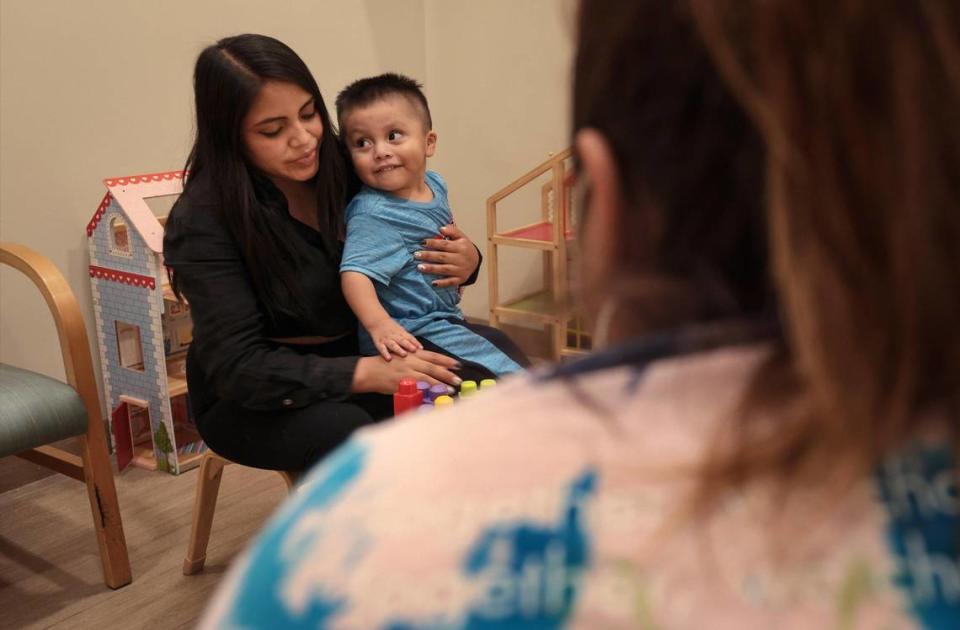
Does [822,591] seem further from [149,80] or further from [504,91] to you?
[504,91]

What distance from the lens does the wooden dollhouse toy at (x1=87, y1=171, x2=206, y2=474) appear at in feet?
7.97

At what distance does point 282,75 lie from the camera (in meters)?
1.66

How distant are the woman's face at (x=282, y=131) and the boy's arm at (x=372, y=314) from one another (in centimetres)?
21

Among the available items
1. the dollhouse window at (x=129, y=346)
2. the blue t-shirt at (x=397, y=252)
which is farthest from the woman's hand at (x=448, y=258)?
the dollhouse window at (x=129, y=346)

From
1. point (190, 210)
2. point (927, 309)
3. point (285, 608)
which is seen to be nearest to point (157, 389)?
point (190, 210)

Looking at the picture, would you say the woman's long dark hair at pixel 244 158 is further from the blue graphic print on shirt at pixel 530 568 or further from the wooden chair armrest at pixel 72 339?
the blue graphic print on shirt at pixel 530 568

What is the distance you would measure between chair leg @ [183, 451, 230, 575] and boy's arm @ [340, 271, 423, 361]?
0.40 meters

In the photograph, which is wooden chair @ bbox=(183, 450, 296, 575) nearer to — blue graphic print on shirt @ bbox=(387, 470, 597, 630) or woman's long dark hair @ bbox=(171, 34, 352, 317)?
woman's long dark hair @ bbox=(171, 34, 352, 317)

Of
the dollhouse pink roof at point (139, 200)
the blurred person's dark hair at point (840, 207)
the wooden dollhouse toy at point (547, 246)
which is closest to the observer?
the blurred person's dark hair at point (840, 207)

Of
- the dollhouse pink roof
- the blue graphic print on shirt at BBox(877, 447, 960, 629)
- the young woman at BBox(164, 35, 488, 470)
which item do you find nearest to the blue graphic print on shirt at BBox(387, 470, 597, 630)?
the blue graphic print on shirt at BBox(877, 447, 960, 629)

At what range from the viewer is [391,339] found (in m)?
1.71

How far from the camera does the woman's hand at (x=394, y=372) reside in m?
1.67

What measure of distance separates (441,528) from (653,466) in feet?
0.33

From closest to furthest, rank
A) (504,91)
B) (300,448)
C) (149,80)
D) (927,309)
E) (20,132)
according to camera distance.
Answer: (927,309)
(300,448)
(20,132)
(149,80)
(504,91)
